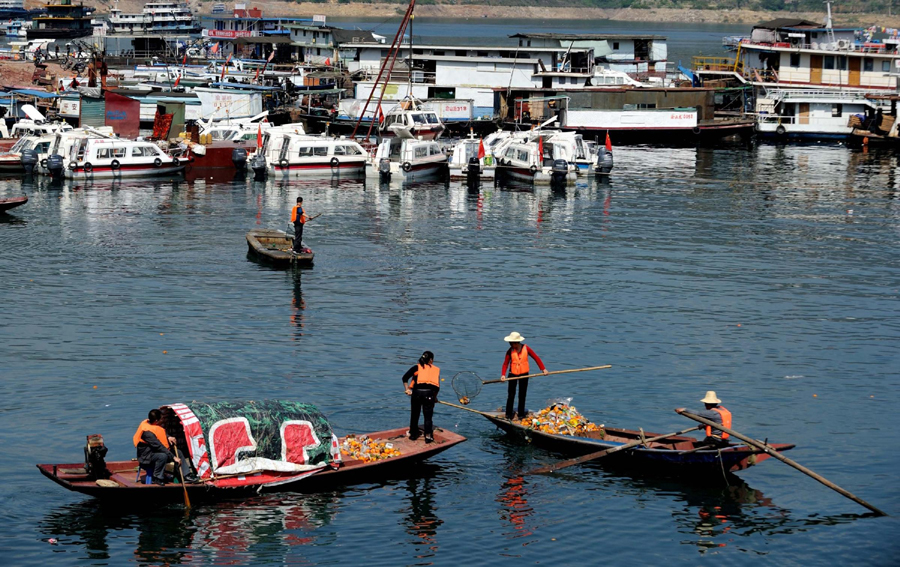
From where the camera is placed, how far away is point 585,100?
3415 inches

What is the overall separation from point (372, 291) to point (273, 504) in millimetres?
18169

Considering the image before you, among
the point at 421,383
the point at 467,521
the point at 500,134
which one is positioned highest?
the point at 500,134

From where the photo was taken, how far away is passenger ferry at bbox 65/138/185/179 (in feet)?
207

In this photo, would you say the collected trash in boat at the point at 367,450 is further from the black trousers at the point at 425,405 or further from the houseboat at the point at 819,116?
the houseboat at the point at 819,116

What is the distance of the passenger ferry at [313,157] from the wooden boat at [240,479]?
4326 cm

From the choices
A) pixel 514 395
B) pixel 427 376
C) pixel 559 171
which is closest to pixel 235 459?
pixel 427 376

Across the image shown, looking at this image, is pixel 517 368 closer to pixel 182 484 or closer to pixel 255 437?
pixel 255 437

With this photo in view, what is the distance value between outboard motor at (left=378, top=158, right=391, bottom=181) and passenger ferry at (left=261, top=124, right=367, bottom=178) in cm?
208

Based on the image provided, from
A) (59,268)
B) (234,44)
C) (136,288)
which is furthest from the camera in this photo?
(234,44)

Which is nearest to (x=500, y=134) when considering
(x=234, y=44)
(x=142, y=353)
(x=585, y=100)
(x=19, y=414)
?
(x=585, y=100)

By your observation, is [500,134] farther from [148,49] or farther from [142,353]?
[148,49]

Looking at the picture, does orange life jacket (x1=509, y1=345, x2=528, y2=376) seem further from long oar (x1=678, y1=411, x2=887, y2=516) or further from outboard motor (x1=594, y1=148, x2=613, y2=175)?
outboard motor (x1=594, y1=148, x2=613, y2=175)

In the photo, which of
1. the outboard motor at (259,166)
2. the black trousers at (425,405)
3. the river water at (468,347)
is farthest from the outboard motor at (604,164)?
the black trousers at (425,405)

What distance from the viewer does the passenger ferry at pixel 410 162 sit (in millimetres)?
65438
